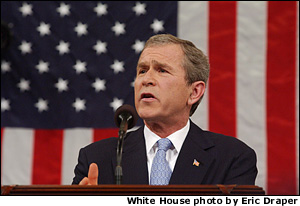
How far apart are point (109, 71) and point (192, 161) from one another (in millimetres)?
1989

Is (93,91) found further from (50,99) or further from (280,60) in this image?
(280,60)

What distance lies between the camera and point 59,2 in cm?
408

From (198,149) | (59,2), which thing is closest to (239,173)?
(198,149)

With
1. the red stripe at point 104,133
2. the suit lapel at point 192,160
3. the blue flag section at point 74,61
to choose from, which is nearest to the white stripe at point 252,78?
the blue flag section at point 74,61

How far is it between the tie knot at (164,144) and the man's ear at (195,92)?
269 millimetres

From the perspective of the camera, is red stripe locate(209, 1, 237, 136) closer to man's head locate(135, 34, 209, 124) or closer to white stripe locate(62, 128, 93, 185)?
white stripe locate(62, 128, 93, 185)

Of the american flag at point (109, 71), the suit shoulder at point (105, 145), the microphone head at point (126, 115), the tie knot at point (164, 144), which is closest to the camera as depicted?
the microphone head at point (126, 115)

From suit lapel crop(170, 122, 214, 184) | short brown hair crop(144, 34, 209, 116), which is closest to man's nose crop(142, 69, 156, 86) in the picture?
short brown hair crop(144, 34, 209, 116)

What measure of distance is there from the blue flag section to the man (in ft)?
5.20

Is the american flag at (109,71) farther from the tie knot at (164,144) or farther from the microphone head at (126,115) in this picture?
the microphone head at (126,115)

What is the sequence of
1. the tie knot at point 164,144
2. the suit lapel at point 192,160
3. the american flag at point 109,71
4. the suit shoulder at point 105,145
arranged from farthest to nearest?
the american flag at point 109,71, the suit shoulder at point 105,145, the tie knot at point 164,144, the suit lapel at point 192,160

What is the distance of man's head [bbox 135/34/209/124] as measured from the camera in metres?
2.22

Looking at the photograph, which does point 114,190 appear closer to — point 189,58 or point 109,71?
point 189,58

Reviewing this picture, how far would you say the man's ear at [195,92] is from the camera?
239 cm
